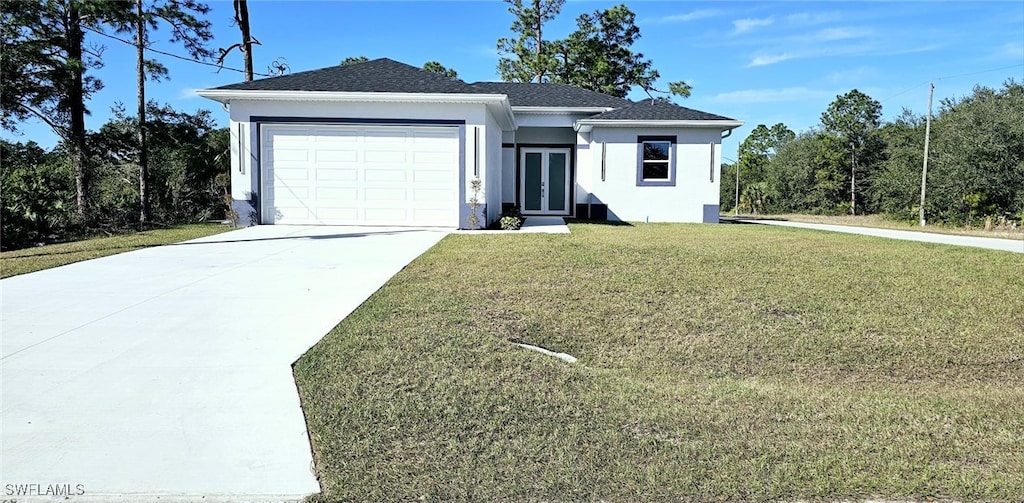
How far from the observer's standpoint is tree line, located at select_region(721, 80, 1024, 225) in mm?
21062

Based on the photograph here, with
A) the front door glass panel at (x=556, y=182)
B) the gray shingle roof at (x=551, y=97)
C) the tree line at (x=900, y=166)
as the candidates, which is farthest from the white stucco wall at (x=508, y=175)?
the tree line at (x=900, y=166)

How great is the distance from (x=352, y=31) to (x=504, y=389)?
1770 centimetres

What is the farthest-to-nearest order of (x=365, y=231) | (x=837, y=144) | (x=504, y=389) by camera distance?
1. (x=837, y=144)
2. (x=365, y=231)
3. (x=504, y=389)

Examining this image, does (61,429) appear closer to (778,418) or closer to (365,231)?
(778,418)

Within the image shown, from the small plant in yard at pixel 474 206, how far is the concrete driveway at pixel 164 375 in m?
6.13

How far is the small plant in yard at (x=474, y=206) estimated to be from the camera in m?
15.0

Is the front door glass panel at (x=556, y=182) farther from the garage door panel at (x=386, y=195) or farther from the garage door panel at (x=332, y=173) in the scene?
the garage door panel at (x=332, y=173)

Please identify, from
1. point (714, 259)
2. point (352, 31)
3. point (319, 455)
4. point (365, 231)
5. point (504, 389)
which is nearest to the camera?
point (319, 455)

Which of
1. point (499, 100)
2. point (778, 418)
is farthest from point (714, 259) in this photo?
point (499, 100)

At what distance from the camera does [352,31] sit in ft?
64.8

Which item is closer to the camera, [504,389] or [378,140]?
[504,389]

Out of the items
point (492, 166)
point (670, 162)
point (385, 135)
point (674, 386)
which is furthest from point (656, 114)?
point (674, 386)

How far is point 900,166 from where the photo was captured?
85.0 ft

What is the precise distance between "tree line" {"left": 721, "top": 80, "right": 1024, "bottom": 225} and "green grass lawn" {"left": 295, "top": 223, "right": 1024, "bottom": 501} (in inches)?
Result: 618
